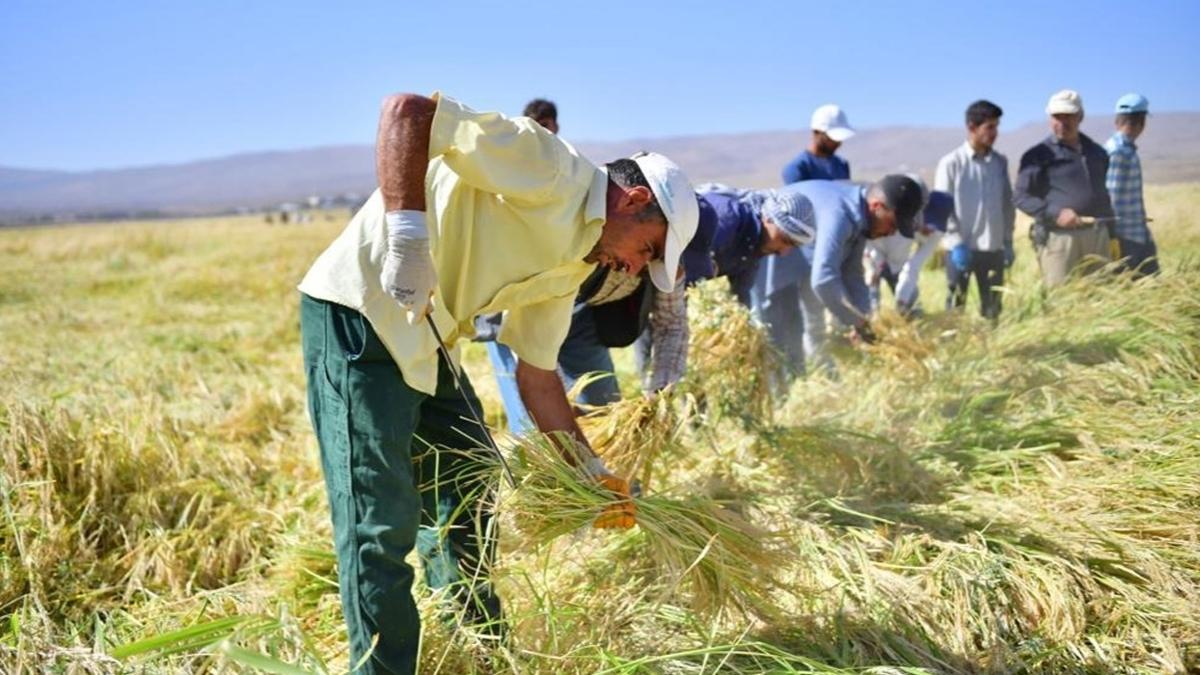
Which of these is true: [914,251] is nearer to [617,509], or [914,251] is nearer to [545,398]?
[545,398]

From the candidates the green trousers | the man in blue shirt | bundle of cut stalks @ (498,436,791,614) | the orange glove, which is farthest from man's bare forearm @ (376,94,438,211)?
the man in blue shirt

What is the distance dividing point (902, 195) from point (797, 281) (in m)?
0.89

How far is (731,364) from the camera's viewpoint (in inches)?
138

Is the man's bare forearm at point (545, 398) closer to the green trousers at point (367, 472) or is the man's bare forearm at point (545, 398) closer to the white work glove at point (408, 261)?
the green trousers at point (367, 472)

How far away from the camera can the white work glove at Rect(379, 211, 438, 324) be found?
185 cm

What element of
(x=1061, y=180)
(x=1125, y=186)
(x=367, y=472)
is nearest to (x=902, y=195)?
(x=1061, y=180)

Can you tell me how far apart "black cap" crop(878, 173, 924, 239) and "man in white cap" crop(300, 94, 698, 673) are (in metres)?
2.24

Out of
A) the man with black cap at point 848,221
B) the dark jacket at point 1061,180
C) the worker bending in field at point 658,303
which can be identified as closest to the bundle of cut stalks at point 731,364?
the worker bending in field at point 658,303

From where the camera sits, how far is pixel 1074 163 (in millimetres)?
5367

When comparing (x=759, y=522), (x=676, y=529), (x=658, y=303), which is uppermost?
(x=658, y=303)

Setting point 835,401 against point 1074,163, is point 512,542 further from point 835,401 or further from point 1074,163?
point 1074,163

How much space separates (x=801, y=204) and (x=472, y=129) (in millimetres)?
2104

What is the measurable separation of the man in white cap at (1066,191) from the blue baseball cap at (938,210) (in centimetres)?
56

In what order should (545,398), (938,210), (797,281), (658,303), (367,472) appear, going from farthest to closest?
(938,210)
(797,281)
(658,303)
(545,398)
(367,472)
